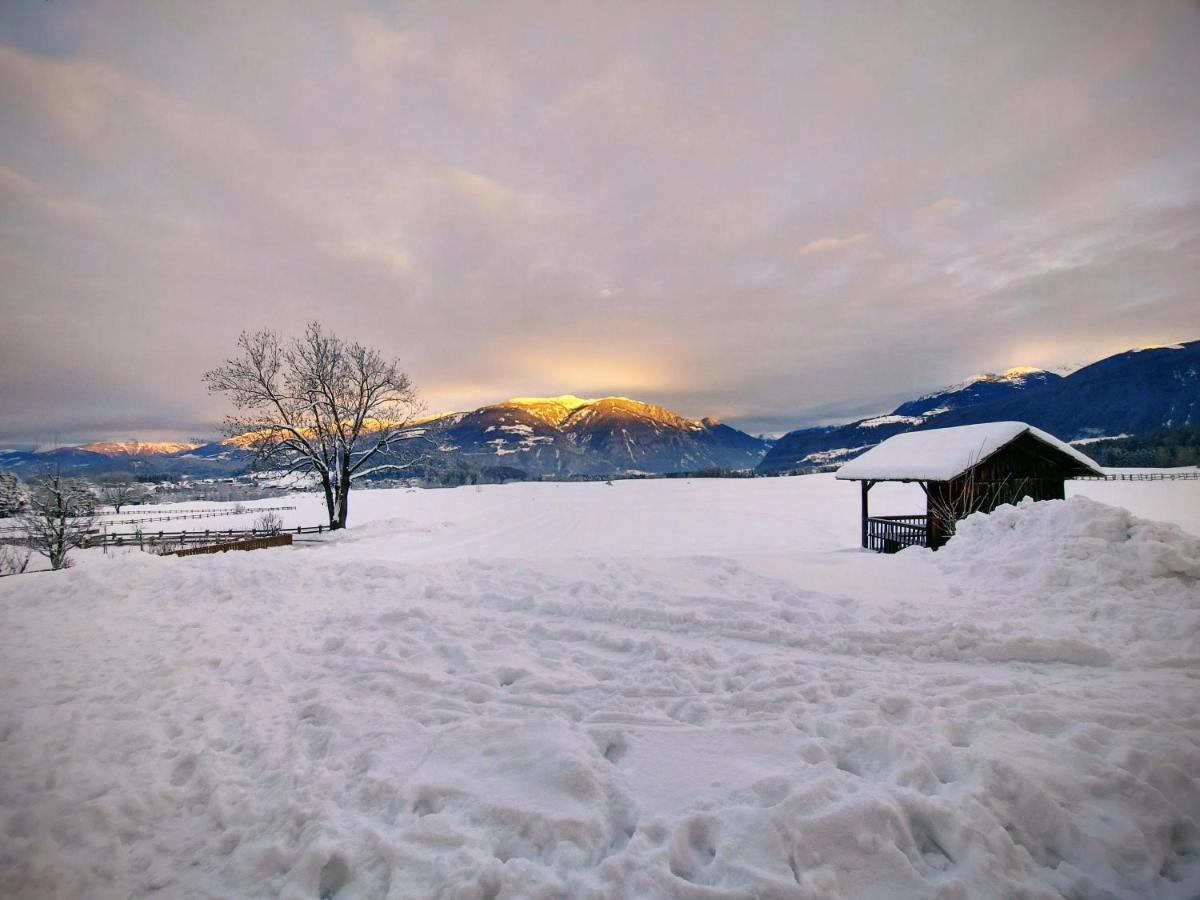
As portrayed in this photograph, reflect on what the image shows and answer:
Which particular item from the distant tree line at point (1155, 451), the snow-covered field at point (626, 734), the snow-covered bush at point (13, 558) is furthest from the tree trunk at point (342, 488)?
the distant tree line at point (1155, 451)

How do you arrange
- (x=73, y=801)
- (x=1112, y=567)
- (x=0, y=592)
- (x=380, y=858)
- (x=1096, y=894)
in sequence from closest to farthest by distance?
1. (x=1096, y=894)
2. (x=380, y=858)
3. (x=73, y=801)
4. (x=1112, y=567)
5. (x=0, y=592)

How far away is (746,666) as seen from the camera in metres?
5.38

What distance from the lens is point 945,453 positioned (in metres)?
15.5

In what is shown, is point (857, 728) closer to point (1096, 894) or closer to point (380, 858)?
point (1096, 894)

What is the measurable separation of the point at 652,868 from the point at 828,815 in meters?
1.22

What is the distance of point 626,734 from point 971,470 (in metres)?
16.4

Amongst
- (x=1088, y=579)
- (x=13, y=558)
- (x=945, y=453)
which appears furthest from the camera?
(x=13, y=558)

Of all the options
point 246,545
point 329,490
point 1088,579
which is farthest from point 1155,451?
point 246,545

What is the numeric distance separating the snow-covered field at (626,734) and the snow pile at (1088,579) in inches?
1.9

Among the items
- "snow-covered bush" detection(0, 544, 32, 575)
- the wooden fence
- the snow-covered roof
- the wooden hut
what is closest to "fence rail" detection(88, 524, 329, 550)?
"snow-covered bush" detection(0, 544, 32, 575)

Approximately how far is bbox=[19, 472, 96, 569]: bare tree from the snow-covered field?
879 inches

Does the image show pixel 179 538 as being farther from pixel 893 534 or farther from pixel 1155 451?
pixel 1155 451

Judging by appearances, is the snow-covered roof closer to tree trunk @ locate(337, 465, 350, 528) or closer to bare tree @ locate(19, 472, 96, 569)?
tree trunk @ locate(337, 465, 350, 528)

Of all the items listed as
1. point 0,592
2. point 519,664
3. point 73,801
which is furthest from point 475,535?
point 73,801
